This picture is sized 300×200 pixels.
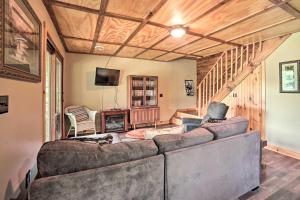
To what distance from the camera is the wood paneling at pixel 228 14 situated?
7.30 ft

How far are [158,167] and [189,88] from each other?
5725 millimetres

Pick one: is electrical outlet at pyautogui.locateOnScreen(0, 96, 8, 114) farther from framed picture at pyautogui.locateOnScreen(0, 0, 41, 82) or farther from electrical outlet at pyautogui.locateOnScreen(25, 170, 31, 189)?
electrical outlet at pyautogui.locateOnScreen(25, 170, 31, 189)

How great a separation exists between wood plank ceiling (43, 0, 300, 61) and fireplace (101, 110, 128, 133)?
79.3 inches

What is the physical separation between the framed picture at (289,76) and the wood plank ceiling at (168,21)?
640 millimetres

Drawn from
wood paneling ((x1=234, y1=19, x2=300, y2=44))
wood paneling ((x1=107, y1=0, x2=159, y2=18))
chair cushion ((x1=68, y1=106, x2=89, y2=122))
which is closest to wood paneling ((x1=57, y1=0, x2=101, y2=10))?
wood paneling ((x1=107, y1=0, x2=159, y2=18))

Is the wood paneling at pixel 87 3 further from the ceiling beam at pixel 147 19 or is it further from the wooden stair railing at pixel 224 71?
the wooden stair railing at pixel 224 71

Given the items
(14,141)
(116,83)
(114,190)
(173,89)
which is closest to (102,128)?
(116,83)

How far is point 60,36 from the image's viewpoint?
137 inches

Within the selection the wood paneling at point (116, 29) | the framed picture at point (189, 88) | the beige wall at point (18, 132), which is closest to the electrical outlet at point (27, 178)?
the beige wall at point (18, 132)

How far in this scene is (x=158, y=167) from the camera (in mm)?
1344

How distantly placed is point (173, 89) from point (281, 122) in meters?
3.66

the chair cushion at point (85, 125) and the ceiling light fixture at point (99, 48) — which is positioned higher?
the ceiling light fixture at point (99, 48)

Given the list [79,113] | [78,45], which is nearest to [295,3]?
[78,45]

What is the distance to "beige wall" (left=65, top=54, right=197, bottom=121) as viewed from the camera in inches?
195
